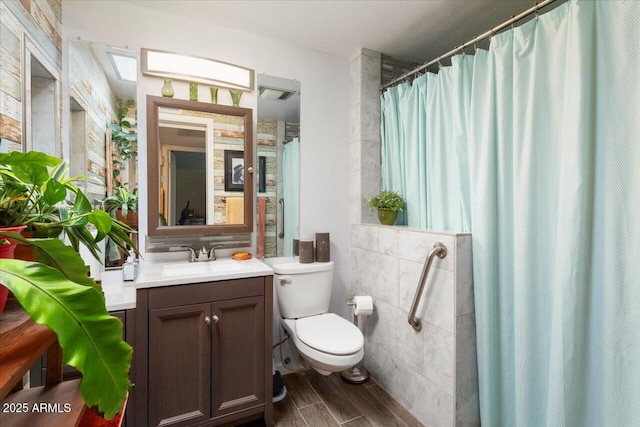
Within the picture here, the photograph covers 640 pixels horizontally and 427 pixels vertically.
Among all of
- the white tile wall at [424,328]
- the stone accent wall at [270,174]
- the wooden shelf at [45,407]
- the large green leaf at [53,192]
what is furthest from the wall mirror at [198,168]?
the wooden shelf at [45,407]

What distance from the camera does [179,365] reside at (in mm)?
1447

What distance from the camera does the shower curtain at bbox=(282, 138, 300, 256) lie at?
7.07ft

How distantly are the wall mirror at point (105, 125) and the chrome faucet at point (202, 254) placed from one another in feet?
1.20

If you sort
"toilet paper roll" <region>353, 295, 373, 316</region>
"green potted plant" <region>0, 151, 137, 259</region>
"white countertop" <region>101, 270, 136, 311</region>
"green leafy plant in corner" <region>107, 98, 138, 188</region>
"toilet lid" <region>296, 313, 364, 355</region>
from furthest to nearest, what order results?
"toilet paper roll" <region>353, 295, 373, 316</region> < "green leafy plant in corner" <region>107, 98, 138, 188</region> < "toilet lid" <region>296, 313, 364, 355</region> < "white countertop" <region>101, 270, 136, 311</region> < "green potted plant" <region>0, 151, 137, 259</region>

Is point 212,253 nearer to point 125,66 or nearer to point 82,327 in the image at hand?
point 125,66

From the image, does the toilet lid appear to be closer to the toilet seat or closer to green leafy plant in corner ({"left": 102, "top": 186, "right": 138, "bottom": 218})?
the toilet seat

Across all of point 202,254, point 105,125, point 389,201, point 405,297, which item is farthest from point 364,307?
point 105,125

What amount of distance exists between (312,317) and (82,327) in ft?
5.54

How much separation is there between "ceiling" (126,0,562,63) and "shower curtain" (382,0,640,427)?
0.49 metres

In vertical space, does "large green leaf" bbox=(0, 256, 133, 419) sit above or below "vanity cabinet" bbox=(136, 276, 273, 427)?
above

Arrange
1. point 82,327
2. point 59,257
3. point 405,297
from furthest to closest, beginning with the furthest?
1. point 405,297
2. point 59,257
3. point 82,327

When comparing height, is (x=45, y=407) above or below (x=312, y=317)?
above

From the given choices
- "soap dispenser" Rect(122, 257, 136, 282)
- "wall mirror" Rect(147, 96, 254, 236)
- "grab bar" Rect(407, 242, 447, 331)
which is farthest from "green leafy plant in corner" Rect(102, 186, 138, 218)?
"grab bar" Rect(407, 242, 447, 331)

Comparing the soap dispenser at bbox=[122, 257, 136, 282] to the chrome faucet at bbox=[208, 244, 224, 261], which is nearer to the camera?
the soap dispenser at bbox=[122, 257, 136, 282]
